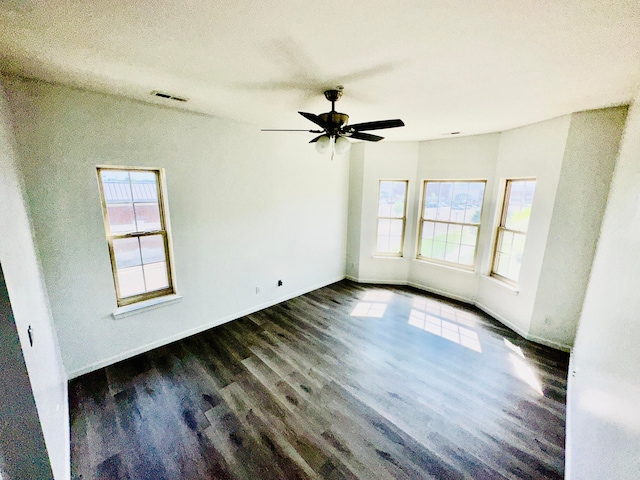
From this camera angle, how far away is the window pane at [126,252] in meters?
2.88

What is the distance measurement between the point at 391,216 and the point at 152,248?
4157 mm

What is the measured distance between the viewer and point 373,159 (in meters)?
4.93

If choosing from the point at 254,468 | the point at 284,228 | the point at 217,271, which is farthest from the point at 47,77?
the point at 254,468

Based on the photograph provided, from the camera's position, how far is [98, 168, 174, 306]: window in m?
2.79

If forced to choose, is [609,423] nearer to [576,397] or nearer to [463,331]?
[576,397]

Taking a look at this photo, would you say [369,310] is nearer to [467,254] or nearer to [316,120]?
[467,254]

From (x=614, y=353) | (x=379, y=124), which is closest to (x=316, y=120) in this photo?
(x=379, y=124)

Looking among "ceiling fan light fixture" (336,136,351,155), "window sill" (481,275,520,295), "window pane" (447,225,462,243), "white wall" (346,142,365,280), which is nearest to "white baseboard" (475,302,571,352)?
"window sill" (481,275,520,295)

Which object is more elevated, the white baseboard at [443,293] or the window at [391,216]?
the window at [391,216]

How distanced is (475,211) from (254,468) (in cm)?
463

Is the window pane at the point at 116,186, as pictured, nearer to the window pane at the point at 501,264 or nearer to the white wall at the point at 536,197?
the white wall at the point at 536,197

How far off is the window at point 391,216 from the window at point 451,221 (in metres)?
0.39

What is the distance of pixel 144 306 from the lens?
302 centimetres

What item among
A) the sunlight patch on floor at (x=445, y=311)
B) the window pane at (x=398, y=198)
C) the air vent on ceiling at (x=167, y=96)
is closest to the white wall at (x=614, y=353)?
the sunlight patch on floor at (x=445, y=311)
